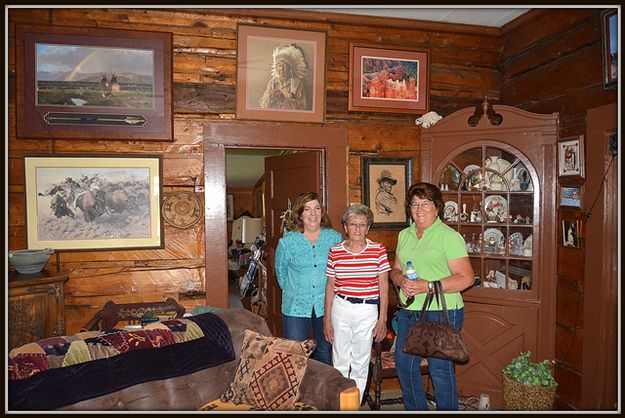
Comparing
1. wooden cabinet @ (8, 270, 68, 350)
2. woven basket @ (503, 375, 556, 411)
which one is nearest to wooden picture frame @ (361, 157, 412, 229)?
woven basket @ (503, 375, 556, 411)

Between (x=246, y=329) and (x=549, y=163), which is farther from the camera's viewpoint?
(x=549, y=163)

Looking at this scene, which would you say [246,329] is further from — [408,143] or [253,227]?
[253,227]

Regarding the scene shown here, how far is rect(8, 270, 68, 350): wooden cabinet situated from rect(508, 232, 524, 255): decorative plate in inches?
124

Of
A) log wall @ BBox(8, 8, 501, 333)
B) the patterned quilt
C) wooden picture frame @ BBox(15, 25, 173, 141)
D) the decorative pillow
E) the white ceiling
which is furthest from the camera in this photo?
the white ceiling

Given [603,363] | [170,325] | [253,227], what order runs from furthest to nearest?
[253,227], [603,363], [170,325]

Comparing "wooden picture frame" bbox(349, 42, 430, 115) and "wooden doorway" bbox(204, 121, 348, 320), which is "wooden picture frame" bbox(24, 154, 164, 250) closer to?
"wooden doorway" bbox(204, 121, 348, 320)

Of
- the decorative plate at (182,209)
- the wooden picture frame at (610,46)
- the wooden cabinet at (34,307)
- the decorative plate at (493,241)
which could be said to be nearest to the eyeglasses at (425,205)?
the decorative plate at (493,241)

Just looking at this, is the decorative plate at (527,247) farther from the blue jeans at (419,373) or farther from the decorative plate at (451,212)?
the blue jeans at (419,373)

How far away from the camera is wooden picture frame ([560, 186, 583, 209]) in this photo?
2887mm

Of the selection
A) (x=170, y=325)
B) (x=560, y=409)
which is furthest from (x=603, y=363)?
(x=170, y=325)

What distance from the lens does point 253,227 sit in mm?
7004

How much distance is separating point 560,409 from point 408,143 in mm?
2253

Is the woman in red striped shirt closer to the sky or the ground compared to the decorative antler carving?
closer to the ground

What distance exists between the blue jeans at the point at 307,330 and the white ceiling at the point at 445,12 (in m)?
2.29
